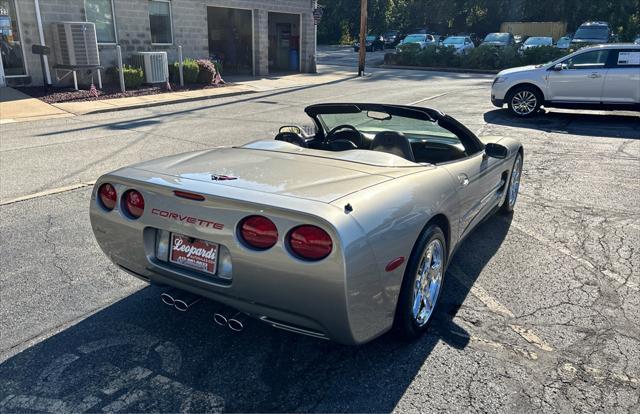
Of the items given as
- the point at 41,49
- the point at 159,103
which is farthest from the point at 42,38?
the point at 159,103

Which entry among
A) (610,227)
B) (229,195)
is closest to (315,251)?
(229,195)

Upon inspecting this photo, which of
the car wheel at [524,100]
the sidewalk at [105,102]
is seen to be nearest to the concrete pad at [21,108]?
the sidewalk at [105,102]

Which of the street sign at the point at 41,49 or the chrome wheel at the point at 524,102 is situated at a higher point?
the street sign at the point at 41,49

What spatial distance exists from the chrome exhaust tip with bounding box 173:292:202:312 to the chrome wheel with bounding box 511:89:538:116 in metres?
11.3

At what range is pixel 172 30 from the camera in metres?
18.5

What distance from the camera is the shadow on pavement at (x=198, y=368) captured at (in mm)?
2562

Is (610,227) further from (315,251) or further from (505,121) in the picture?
(505,121)

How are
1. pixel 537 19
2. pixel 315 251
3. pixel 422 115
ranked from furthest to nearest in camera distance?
pixel 537 19 < pixel 422 115 < pixel 315 251

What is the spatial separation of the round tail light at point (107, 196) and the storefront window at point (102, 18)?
1484 centimetres

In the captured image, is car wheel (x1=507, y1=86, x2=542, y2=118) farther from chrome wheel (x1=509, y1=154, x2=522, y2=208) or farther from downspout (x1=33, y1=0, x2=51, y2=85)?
downspout (x1=33, y1=0, x2=51, y2=85)

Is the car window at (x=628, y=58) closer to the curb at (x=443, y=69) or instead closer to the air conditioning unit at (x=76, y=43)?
the air conditioning unit at (x=76, y=43)

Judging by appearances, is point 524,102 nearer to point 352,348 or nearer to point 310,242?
point 352,348

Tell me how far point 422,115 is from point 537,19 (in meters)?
52.3

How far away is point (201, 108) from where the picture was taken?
1344 centimetres
